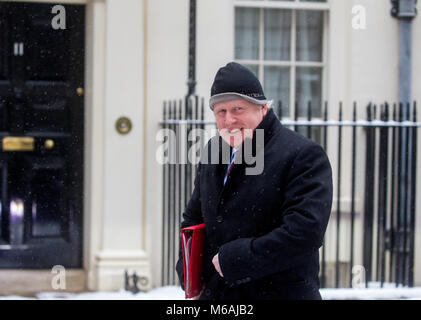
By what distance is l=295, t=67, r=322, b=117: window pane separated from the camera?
620 cm

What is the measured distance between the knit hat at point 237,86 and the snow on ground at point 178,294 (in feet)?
10.3

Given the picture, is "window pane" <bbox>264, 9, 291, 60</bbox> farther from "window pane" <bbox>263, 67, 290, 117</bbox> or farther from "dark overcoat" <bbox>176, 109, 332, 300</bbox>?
"dark overcoat" <bbox>176, 109, 332, 300</bbox>

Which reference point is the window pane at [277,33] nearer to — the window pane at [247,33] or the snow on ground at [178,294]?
the window pane at [247,33]

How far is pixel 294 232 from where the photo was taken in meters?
2.20

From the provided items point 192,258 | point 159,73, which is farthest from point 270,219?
point 159,73

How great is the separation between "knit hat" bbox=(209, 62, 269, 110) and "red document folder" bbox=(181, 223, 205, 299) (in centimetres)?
53

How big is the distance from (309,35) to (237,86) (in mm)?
4017

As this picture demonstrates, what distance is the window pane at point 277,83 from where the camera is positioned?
616 cm

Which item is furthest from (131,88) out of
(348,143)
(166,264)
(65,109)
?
(348,143)

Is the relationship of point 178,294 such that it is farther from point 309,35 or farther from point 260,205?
point 260,205

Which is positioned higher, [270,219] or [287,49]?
[287,49]

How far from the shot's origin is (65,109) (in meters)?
5.99
